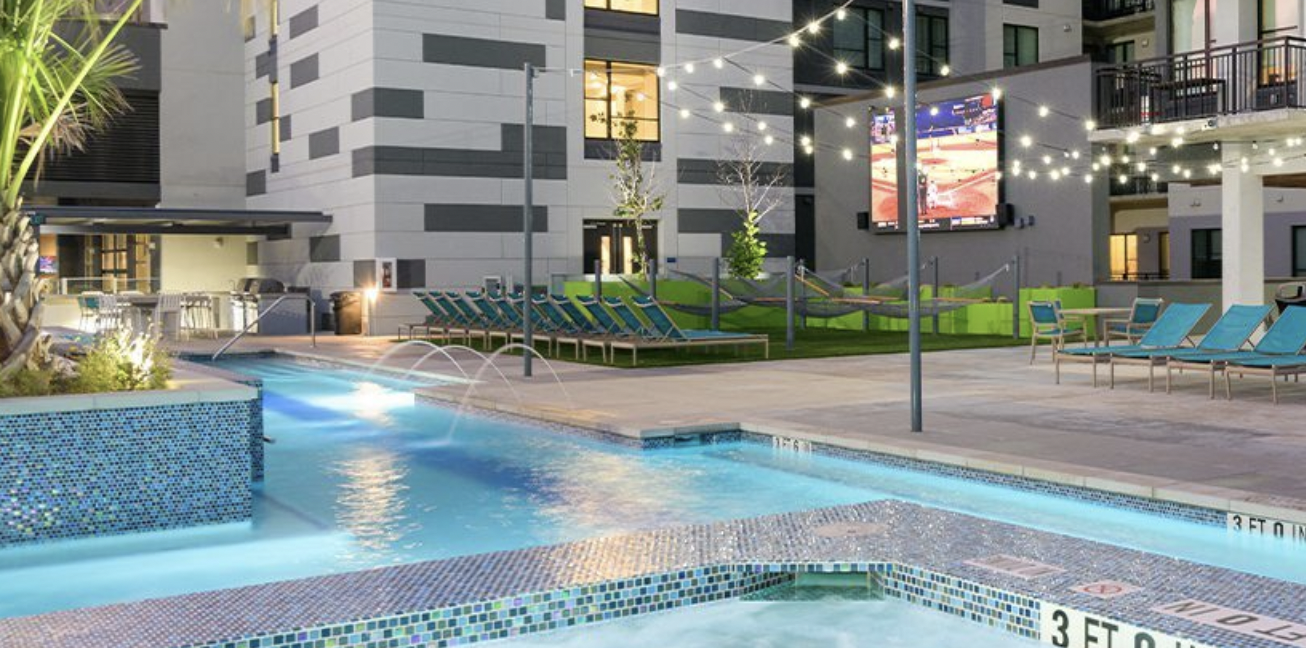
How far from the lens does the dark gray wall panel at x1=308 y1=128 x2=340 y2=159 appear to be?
28516mm

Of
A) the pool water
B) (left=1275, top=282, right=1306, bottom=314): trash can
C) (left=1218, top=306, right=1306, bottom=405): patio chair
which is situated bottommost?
the pool water

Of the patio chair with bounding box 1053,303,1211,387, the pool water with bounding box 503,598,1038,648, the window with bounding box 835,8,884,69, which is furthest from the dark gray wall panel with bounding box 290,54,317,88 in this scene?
the pool water with bounding box 503,598,1038,648

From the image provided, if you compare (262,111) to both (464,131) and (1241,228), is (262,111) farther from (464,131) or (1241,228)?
(1241,228)

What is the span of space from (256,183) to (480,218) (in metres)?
7.47

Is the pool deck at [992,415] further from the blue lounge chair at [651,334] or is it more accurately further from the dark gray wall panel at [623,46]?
the dark gray wall panel at [623,46]

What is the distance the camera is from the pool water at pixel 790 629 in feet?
18.9

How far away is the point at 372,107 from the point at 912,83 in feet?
59.9

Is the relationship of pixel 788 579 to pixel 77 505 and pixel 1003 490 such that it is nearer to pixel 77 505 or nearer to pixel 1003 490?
pixel 1003 490

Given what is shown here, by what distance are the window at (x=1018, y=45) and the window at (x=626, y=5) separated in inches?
479

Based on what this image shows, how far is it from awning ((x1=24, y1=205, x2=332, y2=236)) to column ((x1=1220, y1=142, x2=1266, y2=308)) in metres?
18.2

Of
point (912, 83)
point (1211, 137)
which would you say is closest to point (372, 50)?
point (1211, 137)

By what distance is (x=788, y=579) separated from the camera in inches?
252

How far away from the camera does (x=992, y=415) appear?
11.9 metres

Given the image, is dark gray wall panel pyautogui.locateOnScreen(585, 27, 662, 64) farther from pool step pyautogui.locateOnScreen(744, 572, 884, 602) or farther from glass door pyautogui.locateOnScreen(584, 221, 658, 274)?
pool step pyautogui.locateOnScreen(744, 572, 884, 602)
